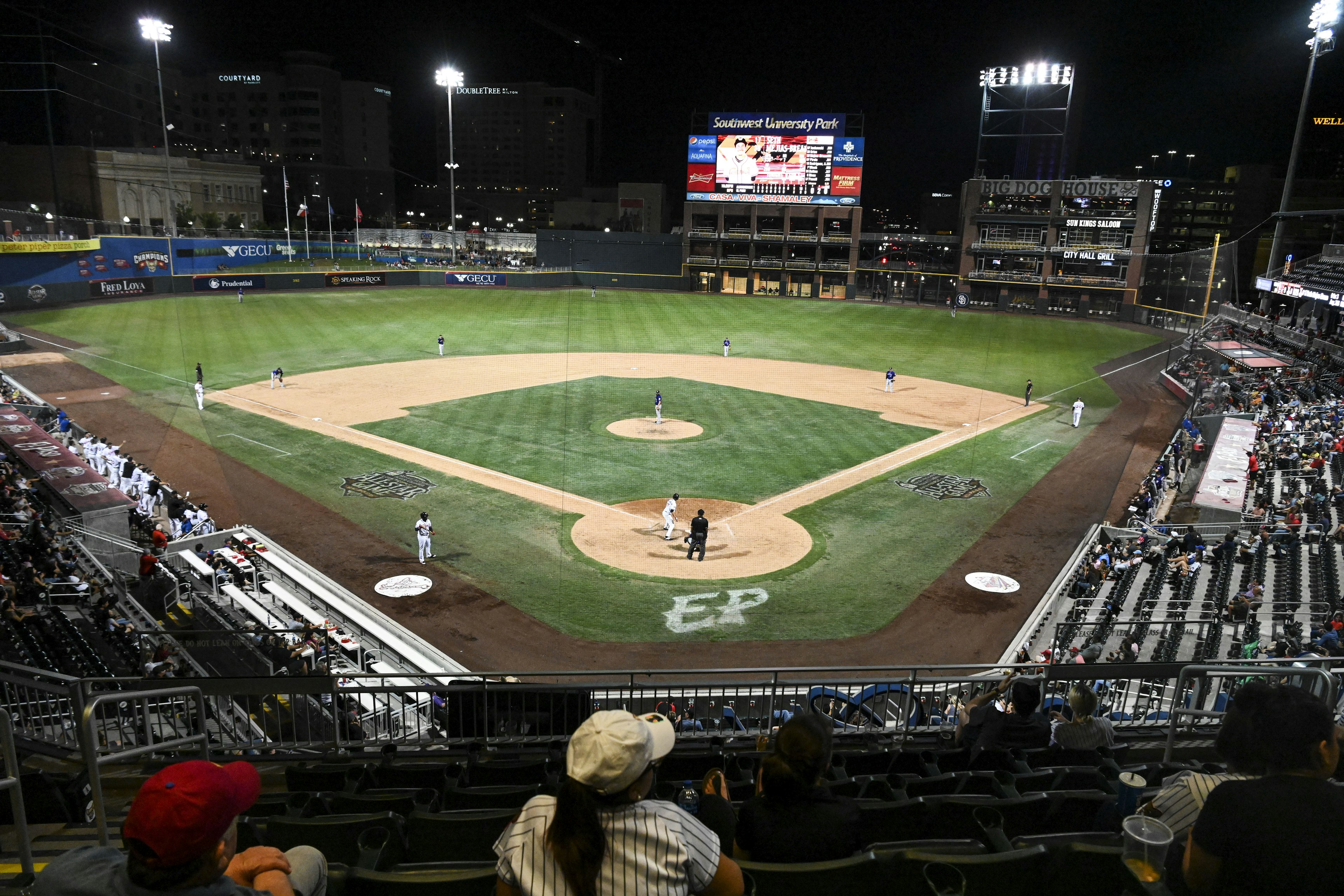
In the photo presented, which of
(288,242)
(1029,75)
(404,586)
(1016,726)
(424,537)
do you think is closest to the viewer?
(1016,726)

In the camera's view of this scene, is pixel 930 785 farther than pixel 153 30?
No

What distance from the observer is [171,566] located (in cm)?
1678

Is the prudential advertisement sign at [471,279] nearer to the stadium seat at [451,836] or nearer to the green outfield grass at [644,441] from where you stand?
the green outfield grass at [644,441]

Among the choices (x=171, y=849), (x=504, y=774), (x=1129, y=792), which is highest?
(x=171, y=849)

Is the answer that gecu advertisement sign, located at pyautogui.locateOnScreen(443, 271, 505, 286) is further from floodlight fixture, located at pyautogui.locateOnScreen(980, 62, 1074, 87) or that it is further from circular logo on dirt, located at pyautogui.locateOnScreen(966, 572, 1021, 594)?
circular logo on dirt, located at pyautogui.locateOnScreen(966, 572, 1021, 594)

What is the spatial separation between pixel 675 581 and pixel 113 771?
1274 centimetres

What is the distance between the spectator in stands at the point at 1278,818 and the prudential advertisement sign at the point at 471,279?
75.0 metres

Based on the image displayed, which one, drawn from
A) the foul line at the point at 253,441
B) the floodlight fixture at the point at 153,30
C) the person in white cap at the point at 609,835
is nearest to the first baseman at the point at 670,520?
the foul line at the point at 253,441

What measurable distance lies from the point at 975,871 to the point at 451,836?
2646mm

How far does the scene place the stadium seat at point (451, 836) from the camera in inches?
171

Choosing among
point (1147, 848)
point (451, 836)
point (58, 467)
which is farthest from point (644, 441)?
point (1147, 848)

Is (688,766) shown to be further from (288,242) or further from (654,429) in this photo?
(288,242)

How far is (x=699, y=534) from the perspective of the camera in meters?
18.9

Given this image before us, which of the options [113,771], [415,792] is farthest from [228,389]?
[415,792]
